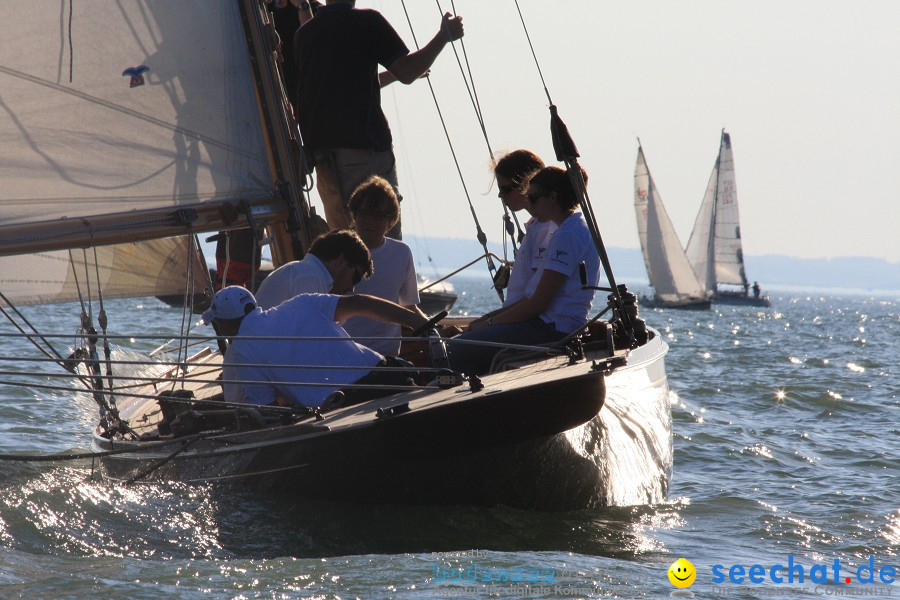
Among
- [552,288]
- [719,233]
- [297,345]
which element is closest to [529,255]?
[552,288]

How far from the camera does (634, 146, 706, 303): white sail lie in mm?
48156

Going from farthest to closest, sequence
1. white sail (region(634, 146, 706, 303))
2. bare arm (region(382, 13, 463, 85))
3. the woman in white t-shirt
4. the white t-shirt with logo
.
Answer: white sail (region(634, 146, 706, 303))
bare arm (region(382, 13, 463, 85))
the white t-shirt with logo
the woman in white t-shirt

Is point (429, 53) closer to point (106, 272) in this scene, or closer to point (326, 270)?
point (326, 270)

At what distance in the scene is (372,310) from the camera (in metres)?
4.63

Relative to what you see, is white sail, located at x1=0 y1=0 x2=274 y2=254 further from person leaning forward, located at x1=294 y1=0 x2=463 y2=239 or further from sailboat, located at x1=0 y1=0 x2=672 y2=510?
person leaning forward, located at x1=294 y1=0 x2=463 y2=239

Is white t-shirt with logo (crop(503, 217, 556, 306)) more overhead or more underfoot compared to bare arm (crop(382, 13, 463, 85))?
more underfoot

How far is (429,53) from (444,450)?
277cm

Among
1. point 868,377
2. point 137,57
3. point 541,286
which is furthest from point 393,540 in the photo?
point 868,377

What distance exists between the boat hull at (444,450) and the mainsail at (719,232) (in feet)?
168

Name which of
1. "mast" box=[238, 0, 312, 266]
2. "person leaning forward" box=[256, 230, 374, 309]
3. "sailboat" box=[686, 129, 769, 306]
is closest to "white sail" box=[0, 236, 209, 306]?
"mast" box=[238, 0, 312, 266]

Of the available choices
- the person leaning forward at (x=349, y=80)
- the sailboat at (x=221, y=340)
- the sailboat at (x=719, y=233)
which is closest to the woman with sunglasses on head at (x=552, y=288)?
the sailboat at (x=221, y=340)

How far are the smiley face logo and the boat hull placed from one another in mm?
452

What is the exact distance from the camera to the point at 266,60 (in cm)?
588

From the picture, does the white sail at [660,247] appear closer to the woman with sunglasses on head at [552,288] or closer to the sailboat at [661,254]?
the sailboat at [661,254]
